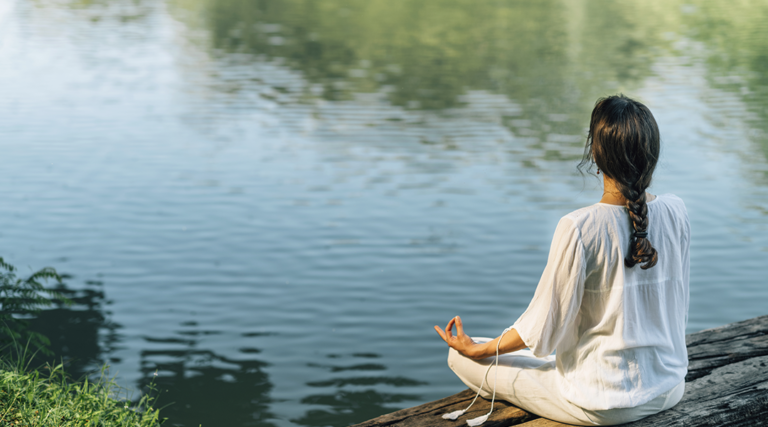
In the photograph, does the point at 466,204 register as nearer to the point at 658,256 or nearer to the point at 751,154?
the point at 751,154

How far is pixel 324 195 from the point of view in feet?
34.3

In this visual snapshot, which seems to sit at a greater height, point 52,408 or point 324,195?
point 52,408

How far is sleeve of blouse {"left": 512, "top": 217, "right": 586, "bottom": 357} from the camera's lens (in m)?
2.82

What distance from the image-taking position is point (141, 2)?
37.4m

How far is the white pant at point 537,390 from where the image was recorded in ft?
10.2

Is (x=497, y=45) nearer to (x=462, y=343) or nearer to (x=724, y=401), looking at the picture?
(x=724, y=401)

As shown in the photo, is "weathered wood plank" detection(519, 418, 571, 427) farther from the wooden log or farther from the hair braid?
the hair braid

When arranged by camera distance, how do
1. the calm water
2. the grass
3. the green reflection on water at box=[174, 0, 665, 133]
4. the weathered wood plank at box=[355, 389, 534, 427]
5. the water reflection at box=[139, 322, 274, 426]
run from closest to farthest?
the weathered wood plank at box=[355, 389, 534, 427], the grass, the water reflection at box=[139, 322, 274, 426], the calm water, the green reflection on water at box=[174, 0, 665, 133]

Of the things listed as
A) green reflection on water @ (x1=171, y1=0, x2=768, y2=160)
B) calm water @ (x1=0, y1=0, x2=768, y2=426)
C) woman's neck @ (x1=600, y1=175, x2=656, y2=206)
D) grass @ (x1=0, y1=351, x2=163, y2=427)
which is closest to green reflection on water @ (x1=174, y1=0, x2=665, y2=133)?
green reflection on water @ (x1=171, y1=0, x2=768, y2=160)

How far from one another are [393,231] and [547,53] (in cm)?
1454

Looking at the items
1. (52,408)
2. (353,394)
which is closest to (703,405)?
(353,394)

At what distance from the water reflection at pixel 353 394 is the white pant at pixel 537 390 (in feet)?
7.58

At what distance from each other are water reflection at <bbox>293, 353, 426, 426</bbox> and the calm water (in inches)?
0.9

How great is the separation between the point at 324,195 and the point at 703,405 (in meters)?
7.52
